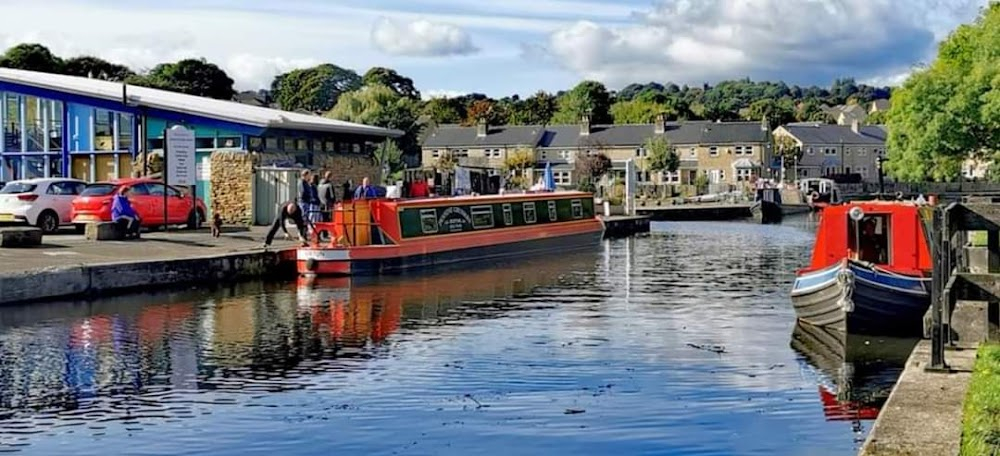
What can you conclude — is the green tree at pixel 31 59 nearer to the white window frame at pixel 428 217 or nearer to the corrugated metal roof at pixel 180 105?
the corrugated metal roof at pixel 180 105

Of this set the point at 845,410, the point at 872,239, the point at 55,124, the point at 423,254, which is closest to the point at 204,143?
the point at 55,124

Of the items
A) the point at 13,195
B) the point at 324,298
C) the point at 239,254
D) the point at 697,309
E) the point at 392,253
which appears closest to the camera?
the point at 697,309

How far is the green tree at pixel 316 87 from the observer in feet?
401

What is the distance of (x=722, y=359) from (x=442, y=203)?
16.5 meters

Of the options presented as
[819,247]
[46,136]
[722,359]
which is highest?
[46,136]

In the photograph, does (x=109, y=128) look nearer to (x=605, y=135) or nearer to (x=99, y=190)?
(x=99, y=190)

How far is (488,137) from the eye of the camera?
10244 centimetres

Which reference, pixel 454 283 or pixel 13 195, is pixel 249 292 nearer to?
Result: pixel 454 283

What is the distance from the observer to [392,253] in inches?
1095

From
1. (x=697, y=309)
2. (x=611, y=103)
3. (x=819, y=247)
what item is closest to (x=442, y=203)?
(x=697, y=309)

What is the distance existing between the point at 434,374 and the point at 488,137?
88884 millimetres

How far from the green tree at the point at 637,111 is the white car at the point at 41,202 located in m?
89.6

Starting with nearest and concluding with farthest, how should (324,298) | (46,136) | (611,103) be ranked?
(324,298) → (46,136) → (611,103)

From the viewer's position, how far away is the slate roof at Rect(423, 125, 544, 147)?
101 metres
